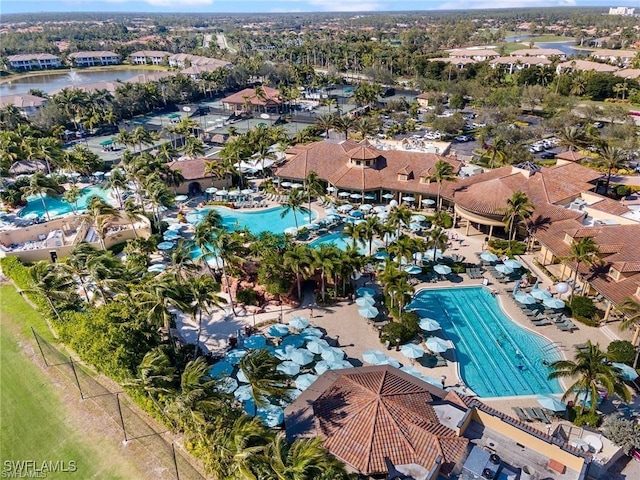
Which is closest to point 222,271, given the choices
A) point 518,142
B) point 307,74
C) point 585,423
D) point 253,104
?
point 585,423

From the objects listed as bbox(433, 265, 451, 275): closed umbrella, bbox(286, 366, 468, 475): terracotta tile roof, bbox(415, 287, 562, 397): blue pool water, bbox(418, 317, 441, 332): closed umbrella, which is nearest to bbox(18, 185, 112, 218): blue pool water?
bbox(433, 265, 451, 275): closed umbrella

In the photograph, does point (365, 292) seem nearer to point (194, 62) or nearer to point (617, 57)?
point (194, 62)

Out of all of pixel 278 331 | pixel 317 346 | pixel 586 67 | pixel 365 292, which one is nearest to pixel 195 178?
pixel 365 292

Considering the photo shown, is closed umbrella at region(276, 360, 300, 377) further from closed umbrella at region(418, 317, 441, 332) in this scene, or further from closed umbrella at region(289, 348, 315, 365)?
closed umbrella at region(418, 317, 441, 332)

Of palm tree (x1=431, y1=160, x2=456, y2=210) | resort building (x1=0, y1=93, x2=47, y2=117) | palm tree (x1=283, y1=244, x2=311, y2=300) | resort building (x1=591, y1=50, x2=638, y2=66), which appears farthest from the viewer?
resort building (x1=591, y1=50, x2=638, y2=66)

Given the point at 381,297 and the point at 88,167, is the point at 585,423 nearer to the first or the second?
the point at 381,297

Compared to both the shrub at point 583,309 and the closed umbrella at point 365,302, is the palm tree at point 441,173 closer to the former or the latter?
the shrub at point 583,309
